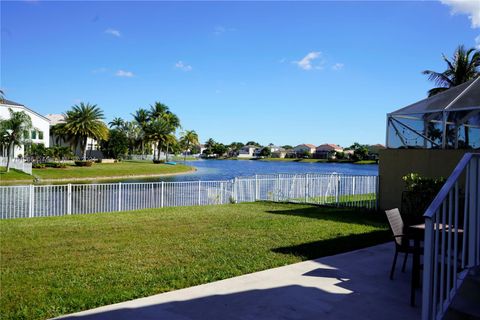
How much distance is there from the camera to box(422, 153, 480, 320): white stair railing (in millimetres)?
3223

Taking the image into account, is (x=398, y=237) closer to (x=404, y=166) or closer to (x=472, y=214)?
(x=472, y=214)

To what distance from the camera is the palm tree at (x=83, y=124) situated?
199 feet

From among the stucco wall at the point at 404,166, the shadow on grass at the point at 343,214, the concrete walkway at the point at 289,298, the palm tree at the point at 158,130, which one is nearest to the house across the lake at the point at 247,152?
the palm tree at the point at 158,130

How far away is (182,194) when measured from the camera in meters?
15.2

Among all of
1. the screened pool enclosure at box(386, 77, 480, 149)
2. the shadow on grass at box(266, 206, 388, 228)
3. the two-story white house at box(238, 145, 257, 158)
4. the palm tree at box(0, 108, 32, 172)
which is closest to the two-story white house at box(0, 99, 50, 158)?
the palm tree at box(0, 108, 32, 172)

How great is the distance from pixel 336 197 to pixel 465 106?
5308mm

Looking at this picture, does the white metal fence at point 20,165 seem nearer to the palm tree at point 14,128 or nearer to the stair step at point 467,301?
the palm tree at point 14,128

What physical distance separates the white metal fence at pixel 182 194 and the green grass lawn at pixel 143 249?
1679 mm

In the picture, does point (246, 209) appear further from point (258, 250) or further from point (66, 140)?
point (66, 140)

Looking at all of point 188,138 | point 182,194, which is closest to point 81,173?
point 182,194

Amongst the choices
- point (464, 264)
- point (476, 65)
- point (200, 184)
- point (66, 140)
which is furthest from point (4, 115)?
point (464, 264)

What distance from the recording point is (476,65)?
109ft

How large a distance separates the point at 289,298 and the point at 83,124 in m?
61.6

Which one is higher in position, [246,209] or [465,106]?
[465,106]
